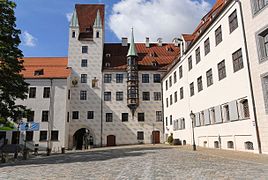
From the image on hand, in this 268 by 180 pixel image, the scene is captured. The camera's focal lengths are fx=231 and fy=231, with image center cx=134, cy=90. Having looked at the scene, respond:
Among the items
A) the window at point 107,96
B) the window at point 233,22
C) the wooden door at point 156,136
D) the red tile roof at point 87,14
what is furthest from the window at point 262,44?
the red tile roof at point 87,14

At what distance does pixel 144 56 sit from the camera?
4628 cm

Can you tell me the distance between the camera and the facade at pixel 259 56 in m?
15.5

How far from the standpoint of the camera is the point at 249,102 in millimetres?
17016

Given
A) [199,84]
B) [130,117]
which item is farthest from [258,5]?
[130,117]

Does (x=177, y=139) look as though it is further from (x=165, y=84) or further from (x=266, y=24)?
(x=266, y=24)

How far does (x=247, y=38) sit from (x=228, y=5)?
4.25 metres

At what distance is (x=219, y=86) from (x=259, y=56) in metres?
6.03

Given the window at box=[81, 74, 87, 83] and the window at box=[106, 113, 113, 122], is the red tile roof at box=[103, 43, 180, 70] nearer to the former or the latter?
the window at box=[81, 74, 87, 83]

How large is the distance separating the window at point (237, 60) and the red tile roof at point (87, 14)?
32.8 meters

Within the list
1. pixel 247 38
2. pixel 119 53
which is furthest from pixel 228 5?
pixel 119 53

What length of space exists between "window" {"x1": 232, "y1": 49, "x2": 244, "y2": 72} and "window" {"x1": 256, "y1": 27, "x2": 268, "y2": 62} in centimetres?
225

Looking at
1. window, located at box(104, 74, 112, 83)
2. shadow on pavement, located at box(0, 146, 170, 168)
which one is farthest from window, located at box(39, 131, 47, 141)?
window, located at box(104, 74, 112, 83)

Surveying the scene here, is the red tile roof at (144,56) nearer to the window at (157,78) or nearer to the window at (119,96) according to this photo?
the window at (157,78)

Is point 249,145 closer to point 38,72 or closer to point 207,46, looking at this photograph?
point 207,46
